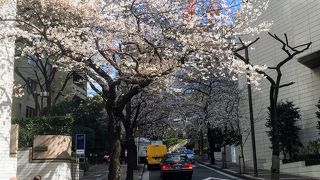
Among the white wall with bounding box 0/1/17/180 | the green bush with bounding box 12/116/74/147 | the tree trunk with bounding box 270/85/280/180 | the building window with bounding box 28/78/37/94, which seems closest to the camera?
the white wall with bounding box 0/1/17/180

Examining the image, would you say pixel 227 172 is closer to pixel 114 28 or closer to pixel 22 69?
pixel 114 28

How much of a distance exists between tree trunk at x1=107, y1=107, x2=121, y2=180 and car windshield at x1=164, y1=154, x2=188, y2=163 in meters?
12.0

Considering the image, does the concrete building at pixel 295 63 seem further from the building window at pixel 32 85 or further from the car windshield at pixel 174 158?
the building window at pixel 32 85

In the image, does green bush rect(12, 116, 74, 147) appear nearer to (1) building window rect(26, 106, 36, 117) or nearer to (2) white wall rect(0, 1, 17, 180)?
(2) white wall rect(0, 1, 17, 180)

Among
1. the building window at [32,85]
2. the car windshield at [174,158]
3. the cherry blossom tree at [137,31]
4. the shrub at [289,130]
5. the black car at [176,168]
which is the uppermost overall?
the building window at [32,85]

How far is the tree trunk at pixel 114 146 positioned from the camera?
15.4 m

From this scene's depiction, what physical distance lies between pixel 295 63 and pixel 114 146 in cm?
1621

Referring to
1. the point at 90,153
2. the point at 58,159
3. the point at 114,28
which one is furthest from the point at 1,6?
the point at 90,153

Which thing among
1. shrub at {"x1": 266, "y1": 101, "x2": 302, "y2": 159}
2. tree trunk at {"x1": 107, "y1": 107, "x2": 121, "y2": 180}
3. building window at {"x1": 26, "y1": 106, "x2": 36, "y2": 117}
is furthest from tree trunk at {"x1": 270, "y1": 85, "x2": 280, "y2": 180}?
building window at {"x1": 26, "y1": 106, "x2": 36, "y2": 117}

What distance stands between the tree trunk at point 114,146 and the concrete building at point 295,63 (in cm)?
1156

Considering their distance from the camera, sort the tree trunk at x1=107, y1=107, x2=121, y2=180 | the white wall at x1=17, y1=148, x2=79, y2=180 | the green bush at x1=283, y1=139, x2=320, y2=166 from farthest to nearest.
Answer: the green bush at x1=283, y1=139, x2=320, y2=166
the white wall at x1=17, y1=148, x2=79, y2=180
the tree trunk at x1=107, y1=107, x2=121, y2=180

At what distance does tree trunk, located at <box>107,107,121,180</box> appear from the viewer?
15.4 metres

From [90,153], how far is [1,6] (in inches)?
1146

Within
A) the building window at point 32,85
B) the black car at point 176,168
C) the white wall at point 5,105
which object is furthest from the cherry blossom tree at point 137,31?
the building window at point 32,85
